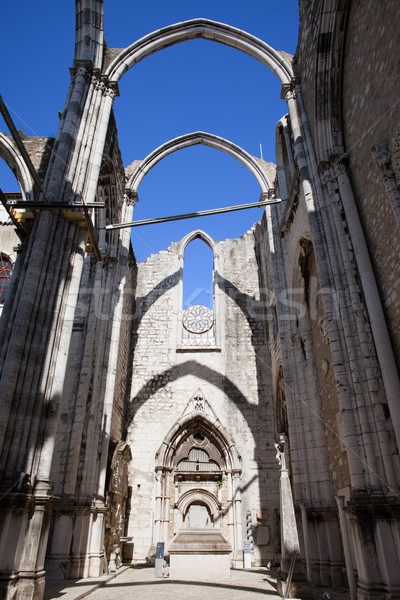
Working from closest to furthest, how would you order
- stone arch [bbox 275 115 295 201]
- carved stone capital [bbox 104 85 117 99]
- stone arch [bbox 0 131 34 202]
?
stone arch [bbox 0 131 34 202]
carved stone capital [bbox 104 85 117 99]
stone arch [bbox 275 115 295 201]

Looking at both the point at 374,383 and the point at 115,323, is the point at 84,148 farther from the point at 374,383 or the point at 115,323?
the point at 374,383

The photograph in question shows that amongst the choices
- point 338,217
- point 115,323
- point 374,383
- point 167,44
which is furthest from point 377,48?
point 115,323

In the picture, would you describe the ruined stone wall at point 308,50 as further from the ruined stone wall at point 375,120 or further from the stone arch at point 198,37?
the ruined stone wall at point 375,120

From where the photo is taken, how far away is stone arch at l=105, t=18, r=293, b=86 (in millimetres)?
9758

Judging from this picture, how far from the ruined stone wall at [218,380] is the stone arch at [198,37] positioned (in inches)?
262

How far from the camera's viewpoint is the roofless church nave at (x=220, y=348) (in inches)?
200

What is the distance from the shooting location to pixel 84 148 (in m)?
7.82

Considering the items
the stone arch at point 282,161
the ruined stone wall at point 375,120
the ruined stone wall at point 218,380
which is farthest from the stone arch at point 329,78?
the ruined stone wall at point 218,380

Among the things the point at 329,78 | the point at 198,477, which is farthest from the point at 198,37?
the point at 198,477

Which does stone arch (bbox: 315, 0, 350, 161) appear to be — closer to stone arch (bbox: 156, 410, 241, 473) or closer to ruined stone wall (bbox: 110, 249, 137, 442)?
ruined stone wall (bbox: 110, 249, 137, 442)

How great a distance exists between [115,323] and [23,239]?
435 cm

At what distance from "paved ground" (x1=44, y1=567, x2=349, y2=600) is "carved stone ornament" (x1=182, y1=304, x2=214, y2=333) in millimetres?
7671

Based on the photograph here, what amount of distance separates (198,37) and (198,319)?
8.88 meters

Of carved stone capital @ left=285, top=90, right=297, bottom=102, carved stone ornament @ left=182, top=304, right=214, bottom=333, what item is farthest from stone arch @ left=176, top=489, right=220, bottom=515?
carved stone capital @ left=285, top=90, right=297, bottom=102
